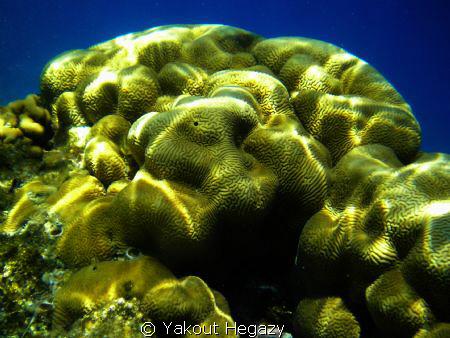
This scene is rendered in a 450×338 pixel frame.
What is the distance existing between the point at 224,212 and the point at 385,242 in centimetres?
123

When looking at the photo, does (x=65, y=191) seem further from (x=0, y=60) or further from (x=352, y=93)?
(x=0, y=60)

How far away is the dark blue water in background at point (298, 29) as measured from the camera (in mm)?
58594

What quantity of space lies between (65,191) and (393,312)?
299 centimetres

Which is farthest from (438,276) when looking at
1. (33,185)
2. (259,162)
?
(33,185)

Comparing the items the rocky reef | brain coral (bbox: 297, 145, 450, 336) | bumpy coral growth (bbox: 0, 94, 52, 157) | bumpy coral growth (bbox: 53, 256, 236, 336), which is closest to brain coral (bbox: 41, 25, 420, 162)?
the rocky reef

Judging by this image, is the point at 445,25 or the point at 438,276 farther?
the point at 445,25

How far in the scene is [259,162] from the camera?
9.28 ft

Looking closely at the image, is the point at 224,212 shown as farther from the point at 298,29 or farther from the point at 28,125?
the point at 298,29

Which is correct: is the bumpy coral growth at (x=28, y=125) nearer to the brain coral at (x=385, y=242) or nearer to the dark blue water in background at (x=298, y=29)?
the brain coral at (x=385, y=242)

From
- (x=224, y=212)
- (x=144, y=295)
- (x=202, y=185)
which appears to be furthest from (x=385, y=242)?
(x=144, y=295)

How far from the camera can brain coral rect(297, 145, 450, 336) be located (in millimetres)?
1999

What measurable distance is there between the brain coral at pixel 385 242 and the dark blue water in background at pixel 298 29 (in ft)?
132

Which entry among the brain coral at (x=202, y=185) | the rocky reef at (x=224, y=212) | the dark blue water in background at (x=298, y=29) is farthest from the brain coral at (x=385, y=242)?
the dark blue water in background at (x=298, y=29)

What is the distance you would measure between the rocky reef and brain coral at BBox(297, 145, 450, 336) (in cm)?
1
